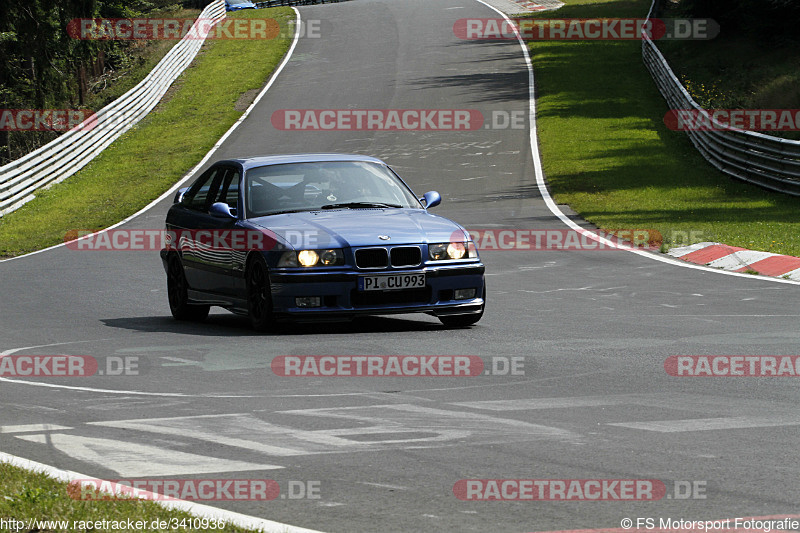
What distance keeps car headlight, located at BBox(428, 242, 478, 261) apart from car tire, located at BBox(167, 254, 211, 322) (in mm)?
2932

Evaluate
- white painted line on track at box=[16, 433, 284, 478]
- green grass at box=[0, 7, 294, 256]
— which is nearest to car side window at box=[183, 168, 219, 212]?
white painted line on track at box=[16, 433, 284, 478]

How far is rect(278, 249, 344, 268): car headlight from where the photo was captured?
1047 cm

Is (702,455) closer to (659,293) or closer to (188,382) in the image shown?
(188,382)

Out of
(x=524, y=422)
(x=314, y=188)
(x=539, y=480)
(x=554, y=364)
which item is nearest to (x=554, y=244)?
(x=314, y=188)

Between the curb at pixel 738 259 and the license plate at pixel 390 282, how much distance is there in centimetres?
579

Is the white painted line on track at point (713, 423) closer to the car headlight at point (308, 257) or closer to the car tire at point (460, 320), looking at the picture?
the car headlight at point (308, 257)

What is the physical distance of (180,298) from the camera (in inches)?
496

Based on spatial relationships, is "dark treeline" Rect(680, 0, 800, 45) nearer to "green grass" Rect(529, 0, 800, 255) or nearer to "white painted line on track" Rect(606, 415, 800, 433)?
"green grass" Rect(529, 0, 800, 255)

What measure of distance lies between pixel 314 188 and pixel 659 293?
4.20m

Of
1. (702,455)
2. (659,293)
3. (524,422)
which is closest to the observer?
(702,455)

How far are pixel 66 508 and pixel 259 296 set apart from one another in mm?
5877

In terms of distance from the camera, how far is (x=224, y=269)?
1152cm

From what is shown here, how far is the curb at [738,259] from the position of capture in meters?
14.9

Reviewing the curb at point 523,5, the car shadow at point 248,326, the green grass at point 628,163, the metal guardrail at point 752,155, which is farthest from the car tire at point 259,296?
the curb at point 523,5
